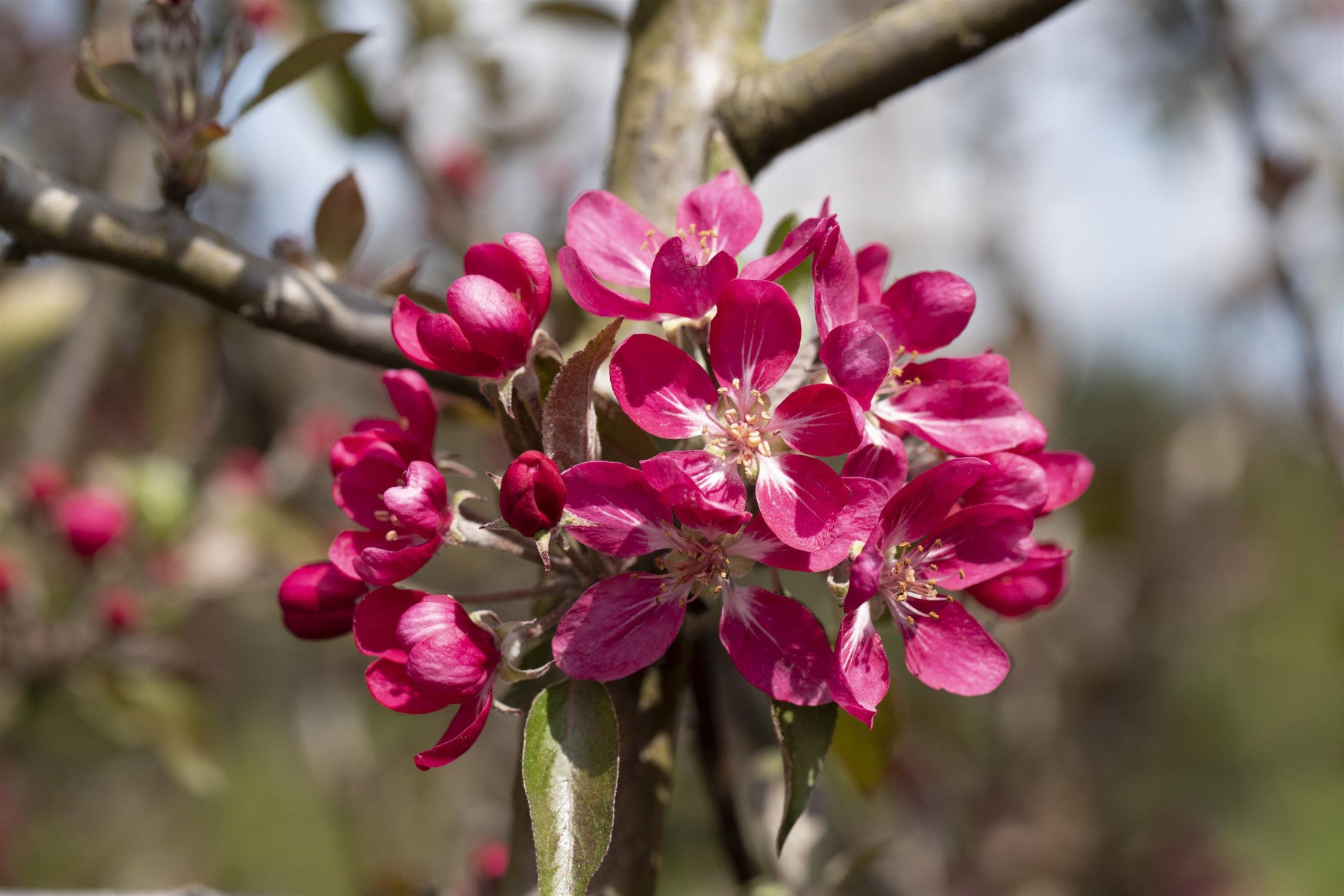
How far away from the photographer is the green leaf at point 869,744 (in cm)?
109

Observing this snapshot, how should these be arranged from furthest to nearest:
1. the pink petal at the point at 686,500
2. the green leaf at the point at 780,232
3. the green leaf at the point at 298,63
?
the green leaf at the point at 298,63 < the green leaf at the point at 780,232 < the pink petal at the point at 686,500

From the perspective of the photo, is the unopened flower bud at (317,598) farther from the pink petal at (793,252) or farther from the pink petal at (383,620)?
the pink petal at (793,252)

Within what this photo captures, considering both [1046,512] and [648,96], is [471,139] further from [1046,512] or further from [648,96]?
[1046,512]

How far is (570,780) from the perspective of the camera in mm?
769

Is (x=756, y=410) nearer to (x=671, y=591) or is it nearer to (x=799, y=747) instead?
(x=671, y=591)

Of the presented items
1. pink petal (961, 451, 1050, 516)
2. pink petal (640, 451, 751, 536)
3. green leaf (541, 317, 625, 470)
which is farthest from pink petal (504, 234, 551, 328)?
pink petal (961, 451, 1050, 516)

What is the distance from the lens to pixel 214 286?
1043 millimetres

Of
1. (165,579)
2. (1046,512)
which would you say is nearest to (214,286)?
(1046,512)

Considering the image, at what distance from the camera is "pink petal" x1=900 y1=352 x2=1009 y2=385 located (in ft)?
2.94

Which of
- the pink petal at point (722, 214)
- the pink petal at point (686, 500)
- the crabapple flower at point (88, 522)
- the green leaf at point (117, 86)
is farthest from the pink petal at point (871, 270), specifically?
the crabapple flower at point (88, 522)

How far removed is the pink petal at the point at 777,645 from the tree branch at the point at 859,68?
1.95 feet

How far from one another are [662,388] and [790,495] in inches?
5.6

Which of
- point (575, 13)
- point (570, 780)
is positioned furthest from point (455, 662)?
point (575, 13)

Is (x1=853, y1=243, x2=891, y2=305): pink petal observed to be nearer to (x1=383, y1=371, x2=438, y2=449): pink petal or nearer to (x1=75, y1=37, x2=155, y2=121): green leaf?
(x1=383, y1=371, x2=438, y2=449): pink petal
